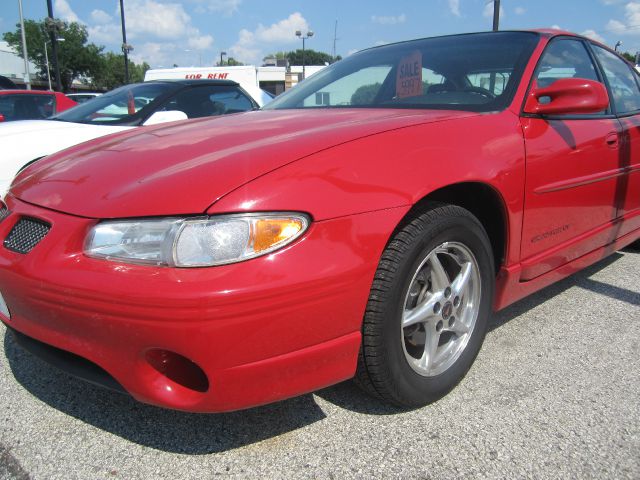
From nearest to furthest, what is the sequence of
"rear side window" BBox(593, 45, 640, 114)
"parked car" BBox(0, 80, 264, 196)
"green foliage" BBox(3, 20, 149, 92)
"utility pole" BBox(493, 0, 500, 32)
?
1. "rear side window" BBox(593, 45, 640, 114)
2. "parked car" BBox(0, 80, 264, 196)
3. "utility pole" BBox(493, 0, 500, 32)
4. "green foliage" BBox(3, 20, 149, 92)

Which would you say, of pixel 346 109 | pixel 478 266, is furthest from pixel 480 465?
pixel 346 109

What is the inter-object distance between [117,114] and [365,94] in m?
2.97

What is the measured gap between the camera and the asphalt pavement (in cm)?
166

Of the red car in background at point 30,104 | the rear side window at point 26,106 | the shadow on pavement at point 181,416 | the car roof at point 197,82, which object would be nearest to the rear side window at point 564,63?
the shadow on pavement at point 181,416

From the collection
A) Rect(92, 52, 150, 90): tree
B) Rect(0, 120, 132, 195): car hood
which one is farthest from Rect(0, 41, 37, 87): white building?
Rect(0, 120, 132, 195): car hood

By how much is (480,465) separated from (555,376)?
29.5 inches

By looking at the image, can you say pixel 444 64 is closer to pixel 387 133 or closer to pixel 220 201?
pixel 387 133

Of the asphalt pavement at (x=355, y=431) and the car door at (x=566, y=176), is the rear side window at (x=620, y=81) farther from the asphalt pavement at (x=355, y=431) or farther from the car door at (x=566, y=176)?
the asphalt pavement at (x=355, y=431)

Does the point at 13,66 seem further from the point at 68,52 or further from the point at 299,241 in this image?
the point at 299,241

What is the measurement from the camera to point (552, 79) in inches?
103

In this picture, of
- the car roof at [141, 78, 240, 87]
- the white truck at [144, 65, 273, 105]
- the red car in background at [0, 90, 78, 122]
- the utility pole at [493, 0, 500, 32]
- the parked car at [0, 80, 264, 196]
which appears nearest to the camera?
the parked car at [0, 80, 264, 196]

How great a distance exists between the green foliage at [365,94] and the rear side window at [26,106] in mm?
5629

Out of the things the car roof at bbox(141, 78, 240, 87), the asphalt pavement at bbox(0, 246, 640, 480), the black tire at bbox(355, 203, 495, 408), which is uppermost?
the car roof at bbox(141, 78, 240, 87)

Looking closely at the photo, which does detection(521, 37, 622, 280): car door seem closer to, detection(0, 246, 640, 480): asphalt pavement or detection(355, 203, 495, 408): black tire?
detection(355, 203, 495, 408): black tire
